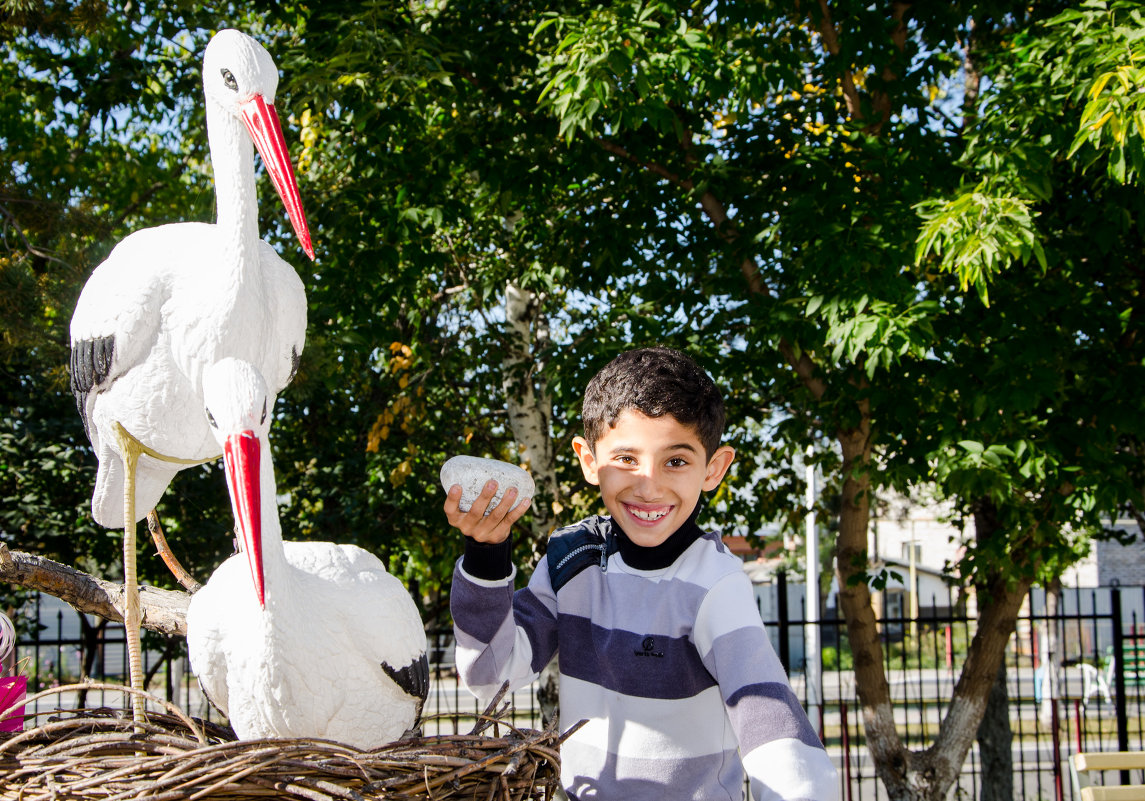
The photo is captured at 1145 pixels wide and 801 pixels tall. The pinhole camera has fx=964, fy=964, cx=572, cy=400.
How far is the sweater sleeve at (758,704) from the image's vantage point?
4.65ft

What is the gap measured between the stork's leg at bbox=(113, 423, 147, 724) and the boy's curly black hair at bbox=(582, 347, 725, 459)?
1.05 meters

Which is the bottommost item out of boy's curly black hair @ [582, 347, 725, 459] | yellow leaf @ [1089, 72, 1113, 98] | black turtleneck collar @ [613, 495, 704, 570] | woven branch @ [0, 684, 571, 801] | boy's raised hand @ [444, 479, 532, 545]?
woven branch @ [0, 684, 571, 801]

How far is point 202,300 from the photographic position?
197 cm

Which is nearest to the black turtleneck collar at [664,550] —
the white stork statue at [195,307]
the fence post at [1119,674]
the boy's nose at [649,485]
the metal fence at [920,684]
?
the boy's nose at [649,485]

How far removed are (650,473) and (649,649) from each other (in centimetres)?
32

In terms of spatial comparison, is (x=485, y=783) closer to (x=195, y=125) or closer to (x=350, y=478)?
(x=195, y=125)

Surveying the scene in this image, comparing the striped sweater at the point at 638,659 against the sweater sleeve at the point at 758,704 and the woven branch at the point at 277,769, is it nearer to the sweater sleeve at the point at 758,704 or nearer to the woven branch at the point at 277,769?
the sweater sleeve at the point at 758,704

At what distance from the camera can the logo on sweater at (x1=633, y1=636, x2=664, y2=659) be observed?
5.65ft

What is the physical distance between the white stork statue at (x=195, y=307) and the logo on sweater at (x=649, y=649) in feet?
3.15

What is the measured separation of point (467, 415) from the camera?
7172mm

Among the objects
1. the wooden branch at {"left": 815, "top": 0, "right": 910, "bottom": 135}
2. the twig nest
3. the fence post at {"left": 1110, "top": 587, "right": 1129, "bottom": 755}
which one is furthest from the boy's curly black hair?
the fence post at {"left": 1110, "top": 587, "right": 1129, "bottom": 755}

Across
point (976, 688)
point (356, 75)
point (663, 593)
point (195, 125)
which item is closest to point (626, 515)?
point (663, 593)

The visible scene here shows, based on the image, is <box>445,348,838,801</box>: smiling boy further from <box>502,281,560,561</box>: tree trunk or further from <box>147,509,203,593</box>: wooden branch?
<box>502,281,560,561</box>: tree trunk

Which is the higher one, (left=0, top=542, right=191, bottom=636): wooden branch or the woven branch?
(left=0, top=542, right=191, bottom=636): wooden branch
